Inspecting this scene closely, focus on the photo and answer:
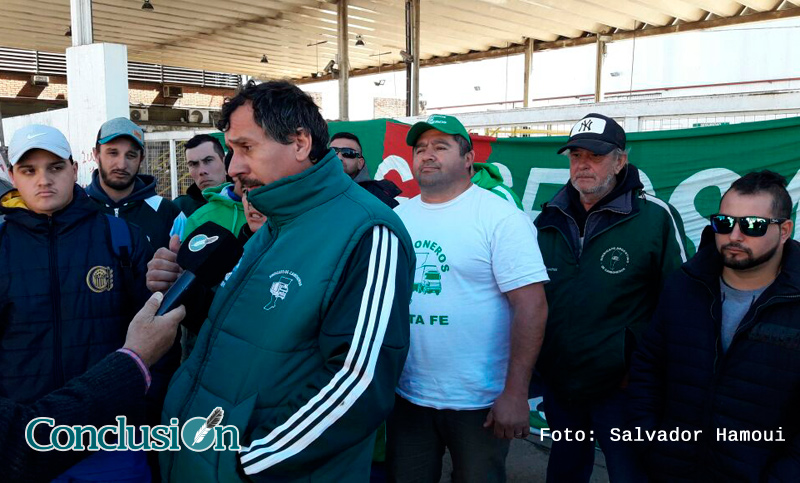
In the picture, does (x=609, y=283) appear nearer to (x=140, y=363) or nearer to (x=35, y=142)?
(x=140, y=363)

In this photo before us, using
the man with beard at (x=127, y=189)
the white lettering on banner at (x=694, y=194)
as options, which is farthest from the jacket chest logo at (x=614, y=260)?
the man with beard at (x=127, y=189)

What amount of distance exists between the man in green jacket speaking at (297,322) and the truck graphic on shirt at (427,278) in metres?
0.89

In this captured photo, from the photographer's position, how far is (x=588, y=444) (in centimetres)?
303

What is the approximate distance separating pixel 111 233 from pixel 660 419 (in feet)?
7.78

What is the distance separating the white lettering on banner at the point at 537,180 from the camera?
14.0 feet

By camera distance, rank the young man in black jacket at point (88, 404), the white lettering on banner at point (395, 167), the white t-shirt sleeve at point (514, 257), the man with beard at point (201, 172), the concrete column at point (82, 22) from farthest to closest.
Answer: the concrete column at point (82, 22), the white lettering on banner at point (395, 167), the man with beard at point (201, 172), the white t-shirt sleeve at point (514, 257), the young man in black jacket at point (88, 404)

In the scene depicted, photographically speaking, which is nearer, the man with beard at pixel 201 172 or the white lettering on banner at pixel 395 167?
the man with beard at pixel 201 172

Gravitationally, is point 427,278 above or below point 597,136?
below

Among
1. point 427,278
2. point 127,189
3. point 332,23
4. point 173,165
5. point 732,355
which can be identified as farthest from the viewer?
point 332,23

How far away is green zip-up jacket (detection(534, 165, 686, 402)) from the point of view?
8.83 ft

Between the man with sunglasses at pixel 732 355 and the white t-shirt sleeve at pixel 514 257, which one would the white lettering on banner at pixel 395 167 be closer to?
the white t-shirt sleeve at pixel 514 257

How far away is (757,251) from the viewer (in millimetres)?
2129

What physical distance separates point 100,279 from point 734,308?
8.06ft

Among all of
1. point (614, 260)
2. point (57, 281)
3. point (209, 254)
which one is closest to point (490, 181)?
point (614, 260)
